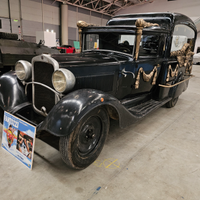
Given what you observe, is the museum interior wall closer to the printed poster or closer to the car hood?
the car hood

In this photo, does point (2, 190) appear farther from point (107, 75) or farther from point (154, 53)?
point (154, 53)

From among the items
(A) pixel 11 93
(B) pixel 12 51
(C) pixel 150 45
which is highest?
(C) pixel 150 45

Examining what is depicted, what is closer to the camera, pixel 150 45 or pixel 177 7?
pixel 150 45

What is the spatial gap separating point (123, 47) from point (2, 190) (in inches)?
101

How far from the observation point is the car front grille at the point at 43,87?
2.02m

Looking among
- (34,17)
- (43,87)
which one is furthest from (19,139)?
(34,17)

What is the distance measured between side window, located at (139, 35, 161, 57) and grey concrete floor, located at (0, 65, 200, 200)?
148 cm

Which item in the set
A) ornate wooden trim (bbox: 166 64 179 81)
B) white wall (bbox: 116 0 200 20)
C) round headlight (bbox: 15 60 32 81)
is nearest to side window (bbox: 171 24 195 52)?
ornate wooden trim (bbox: 166 64 179 81)

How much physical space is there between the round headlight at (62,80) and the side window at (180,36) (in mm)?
2498

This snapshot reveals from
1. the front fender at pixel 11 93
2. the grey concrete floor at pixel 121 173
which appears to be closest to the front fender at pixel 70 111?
the grey concrete floor at pixel 121 173

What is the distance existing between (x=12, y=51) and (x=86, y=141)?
426 centimetres

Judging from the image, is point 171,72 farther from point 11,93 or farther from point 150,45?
point 11,93

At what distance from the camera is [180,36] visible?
3615 millimetres

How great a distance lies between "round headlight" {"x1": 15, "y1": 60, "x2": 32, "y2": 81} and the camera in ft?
7.26
